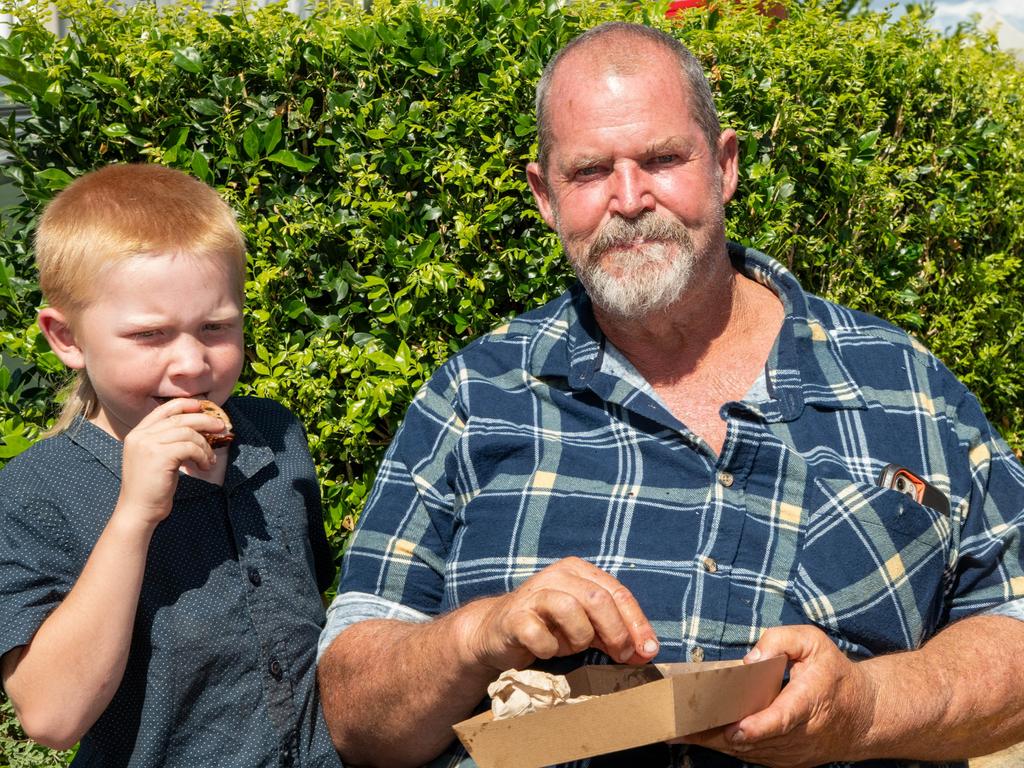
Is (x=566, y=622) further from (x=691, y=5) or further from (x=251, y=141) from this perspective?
(x=691, y=5)

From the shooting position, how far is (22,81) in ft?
8.90

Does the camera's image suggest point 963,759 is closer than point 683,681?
No

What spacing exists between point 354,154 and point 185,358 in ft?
3.79

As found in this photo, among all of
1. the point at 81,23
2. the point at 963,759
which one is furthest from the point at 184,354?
the point at 963,759

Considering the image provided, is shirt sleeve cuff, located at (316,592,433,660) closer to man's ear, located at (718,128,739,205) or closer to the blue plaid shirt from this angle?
the blue plaid shirt

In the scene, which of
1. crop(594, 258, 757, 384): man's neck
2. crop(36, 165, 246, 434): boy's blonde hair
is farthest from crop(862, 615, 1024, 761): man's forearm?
crop(36, 165, 246, 434): boy's blonde hair

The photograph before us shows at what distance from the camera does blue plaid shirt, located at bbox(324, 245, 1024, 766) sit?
2133 millimetres

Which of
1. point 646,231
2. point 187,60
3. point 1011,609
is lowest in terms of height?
point 1011,609

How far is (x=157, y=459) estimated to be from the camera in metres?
1.82

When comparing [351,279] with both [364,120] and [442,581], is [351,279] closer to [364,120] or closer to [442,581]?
[364,120]

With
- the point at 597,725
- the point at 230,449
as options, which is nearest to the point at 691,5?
the point at 230,449

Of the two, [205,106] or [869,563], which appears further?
[205,106]

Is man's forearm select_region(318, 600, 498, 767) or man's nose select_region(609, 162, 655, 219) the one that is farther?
man's nose select_region(609, 162, 655, 219)

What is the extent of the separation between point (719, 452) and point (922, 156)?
6.59ft
